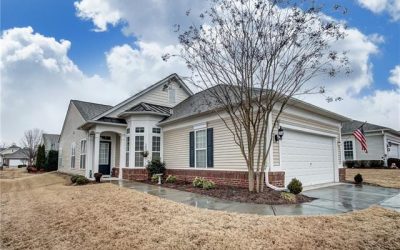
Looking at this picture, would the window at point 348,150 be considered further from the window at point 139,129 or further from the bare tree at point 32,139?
the bare tree at point 32,139

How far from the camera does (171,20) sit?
10.2 metres

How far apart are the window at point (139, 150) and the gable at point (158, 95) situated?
8.51ft

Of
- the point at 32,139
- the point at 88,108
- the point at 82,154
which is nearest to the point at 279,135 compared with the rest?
the point at 82,154

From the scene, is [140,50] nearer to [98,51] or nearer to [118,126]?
[98,51]

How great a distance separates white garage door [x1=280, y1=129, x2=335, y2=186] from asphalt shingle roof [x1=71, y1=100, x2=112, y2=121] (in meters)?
13.6

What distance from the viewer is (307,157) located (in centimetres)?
1207

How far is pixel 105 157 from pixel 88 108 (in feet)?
17.5

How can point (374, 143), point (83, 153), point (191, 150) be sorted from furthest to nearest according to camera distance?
1. point (374, 143)
2. point (83, 153)
3. point (191, 150)

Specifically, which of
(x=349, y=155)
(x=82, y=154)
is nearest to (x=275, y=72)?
(x=82, y=154)

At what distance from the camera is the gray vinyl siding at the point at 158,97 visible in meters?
17.1

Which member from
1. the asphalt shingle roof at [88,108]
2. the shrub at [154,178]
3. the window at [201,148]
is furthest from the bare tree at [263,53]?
the asphalt shingle roof at [88,108]

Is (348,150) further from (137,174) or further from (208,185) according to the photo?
(137,174)

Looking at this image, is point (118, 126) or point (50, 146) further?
point (50, 146)

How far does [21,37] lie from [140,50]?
17.8 feet
